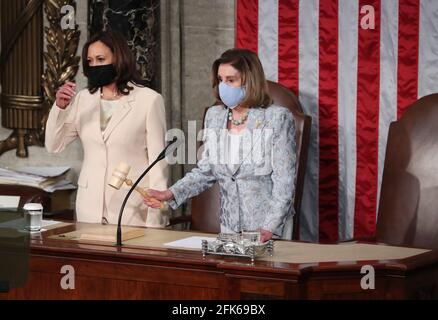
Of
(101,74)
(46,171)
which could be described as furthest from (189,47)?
(101,74)

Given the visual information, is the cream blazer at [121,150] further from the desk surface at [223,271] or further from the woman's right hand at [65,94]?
the desk surface at [223,271]

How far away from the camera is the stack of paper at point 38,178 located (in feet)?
18.6

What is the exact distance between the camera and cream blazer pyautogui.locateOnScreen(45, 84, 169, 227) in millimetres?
4840

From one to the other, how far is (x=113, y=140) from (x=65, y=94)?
0.33 meters

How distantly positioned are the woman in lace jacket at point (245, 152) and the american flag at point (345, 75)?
1011 mm

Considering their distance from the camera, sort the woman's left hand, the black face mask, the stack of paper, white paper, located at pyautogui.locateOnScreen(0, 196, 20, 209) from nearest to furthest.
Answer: the woman's left hand → the black face mask → white paper, located at pyautogui.locateOnScreen(0, 196, 20, 209) → the stack of paper

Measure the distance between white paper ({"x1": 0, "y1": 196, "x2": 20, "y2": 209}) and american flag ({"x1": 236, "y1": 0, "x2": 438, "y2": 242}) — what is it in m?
1.62

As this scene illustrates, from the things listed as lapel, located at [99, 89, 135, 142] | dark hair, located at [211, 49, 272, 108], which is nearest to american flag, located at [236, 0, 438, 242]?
dark hair, located at [211, 49, 272, 108]

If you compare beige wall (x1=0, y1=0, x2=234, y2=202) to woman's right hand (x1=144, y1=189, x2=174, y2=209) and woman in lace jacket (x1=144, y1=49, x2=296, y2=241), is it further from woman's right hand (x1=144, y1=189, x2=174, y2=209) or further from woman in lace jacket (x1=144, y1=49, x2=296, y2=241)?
woman's right hand (x1=144, y1=189, x2=174, y2=209)

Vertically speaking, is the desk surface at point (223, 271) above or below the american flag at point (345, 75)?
below

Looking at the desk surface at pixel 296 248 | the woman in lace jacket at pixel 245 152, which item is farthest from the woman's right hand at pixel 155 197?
the desk surface at pixel 296 248

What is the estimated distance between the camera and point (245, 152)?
463 cm
